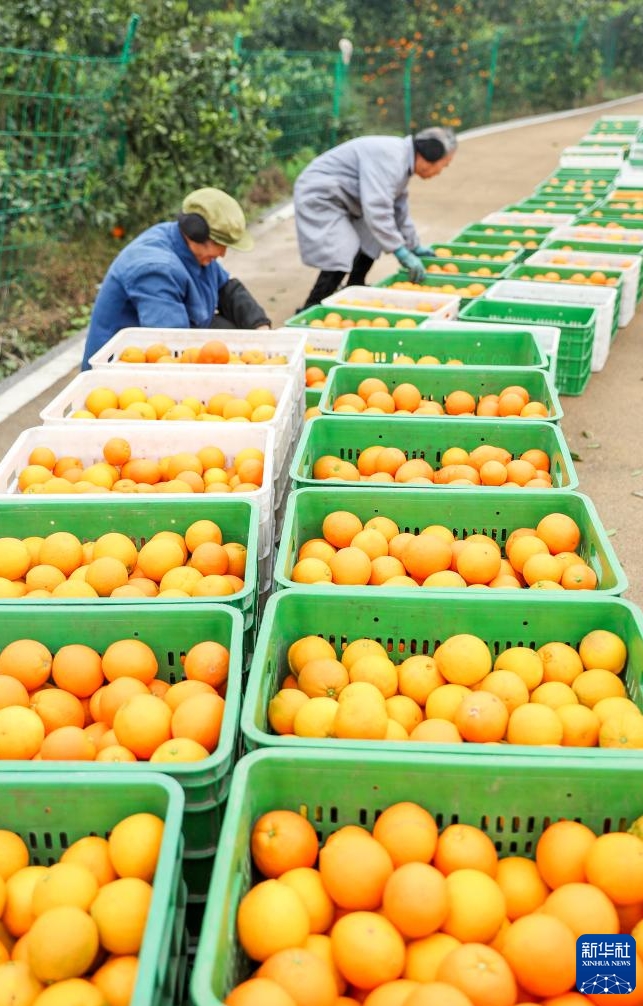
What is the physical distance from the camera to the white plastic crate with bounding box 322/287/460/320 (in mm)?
5574

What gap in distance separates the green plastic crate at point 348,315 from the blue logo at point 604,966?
403 centimetres

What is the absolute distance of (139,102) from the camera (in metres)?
8.38

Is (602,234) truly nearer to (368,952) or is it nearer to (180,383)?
(180,383)

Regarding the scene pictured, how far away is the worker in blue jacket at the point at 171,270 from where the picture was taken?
450 centimetres

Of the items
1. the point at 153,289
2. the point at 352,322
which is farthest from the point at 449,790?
the point at 352,322

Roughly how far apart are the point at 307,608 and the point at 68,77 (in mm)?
7122

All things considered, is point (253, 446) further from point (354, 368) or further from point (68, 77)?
point (68, 77)

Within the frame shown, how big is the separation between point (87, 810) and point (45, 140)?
7.35 m

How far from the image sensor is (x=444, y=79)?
18.3 m

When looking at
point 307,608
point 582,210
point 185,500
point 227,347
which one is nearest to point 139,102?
point 582,210

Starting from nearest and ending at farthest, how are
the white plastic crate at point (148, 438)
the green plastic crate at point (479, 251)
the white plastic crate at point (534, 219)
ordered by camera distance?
the white plastic crate at point (148, 438) < the green plastic crate at point (479, 251) < the white plastic crate at point (534, 219)

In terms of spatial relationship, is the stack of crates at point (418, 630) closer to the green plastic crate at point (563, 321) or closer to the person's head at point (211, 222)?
the person's head at point (211, 222)

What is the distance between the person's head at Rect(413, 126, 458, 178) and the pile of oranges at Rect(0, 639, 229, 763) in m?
4.99

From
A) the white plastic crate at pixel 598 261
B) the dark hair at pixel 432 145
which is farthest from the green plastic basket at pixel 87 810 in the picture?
the white plastic crate at pixel 598 261
